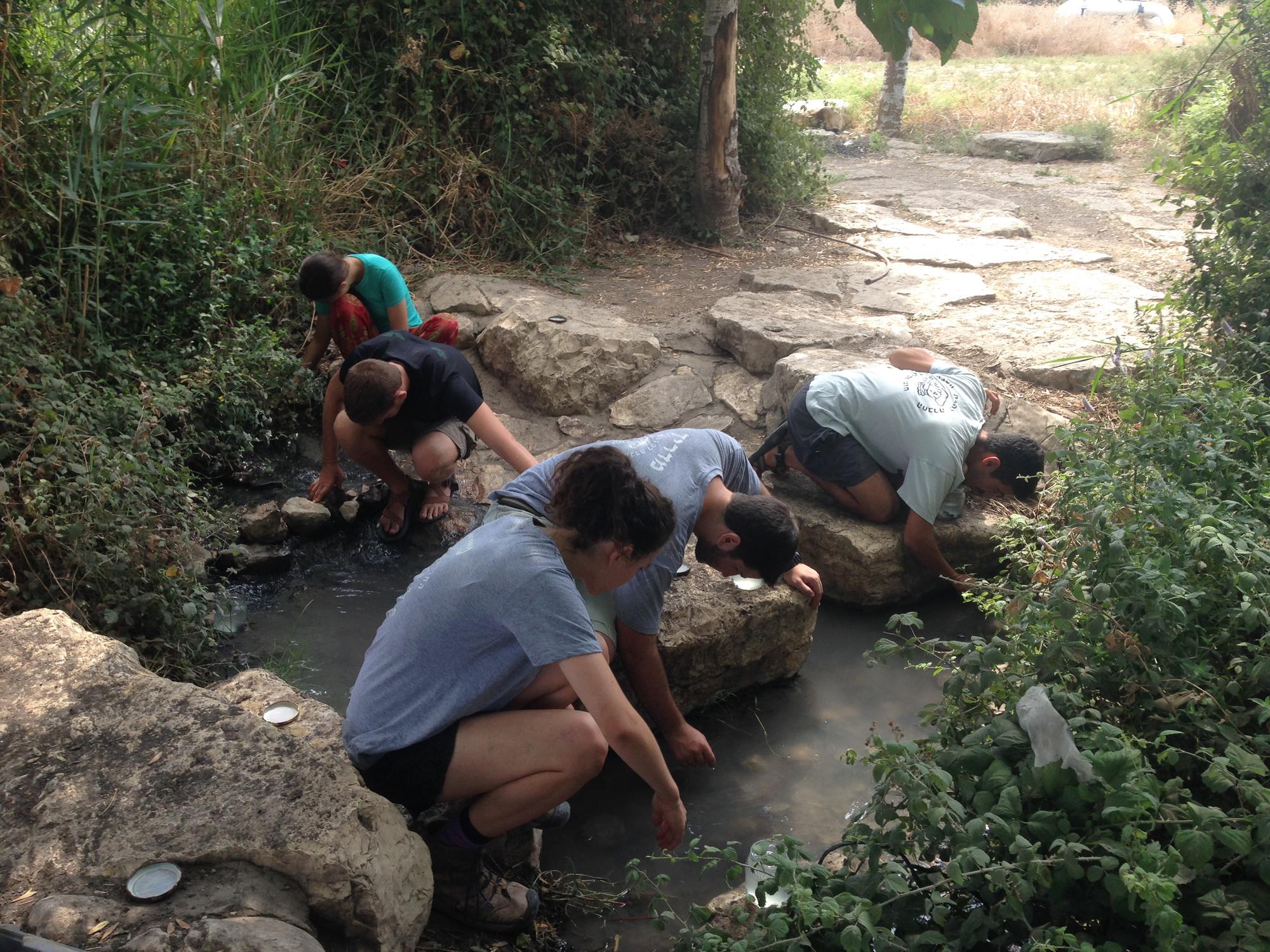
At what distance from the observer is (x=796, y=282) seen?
6508mm

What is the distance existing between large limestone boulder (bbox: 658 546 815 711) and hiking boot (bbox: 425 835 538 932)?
1.02 meters

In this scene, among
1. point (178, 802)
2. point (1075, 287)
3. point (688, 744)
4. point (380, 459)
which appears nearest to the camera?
point (178, 802)

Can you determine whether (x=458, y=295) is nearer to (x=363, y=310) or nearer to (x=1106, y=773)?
(x=363, y=310)

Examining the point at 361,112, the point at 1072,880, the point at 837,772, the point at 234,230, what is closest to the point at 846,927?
the point at 1072,880

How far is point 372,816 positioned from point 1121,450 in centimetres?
236

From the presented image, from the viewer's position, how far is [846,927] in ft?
5.56

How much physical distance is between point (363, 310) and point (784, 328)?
226 centimetres

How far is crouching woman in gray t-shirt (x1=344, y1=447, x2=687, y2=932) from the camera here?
2.24 metres

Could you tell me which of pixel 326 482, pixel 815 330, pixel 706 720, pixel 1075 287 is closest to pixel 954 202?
pixel 1075 287

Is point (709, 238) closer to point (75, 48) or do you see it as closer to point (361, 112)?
point (361, 112)

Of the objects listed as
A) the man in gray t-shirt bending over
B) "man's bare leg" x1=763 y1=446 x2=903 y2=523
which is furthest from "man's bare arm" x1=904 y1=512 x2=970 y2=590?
the man in gray t-shirt bending over

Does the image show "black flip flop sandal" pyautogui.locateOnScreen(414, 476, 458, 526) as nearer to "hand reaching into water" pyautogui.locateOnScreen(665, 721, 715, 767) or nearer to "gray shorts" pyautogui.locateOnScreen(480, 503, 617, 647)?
"gray shorts" pyautogui.locateOnScreen(480, 503, 617, 647)

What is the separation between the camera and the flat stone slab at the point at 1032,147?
1116 cm

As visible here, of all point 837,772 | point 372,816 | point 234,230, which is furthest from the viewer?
point 234,230
